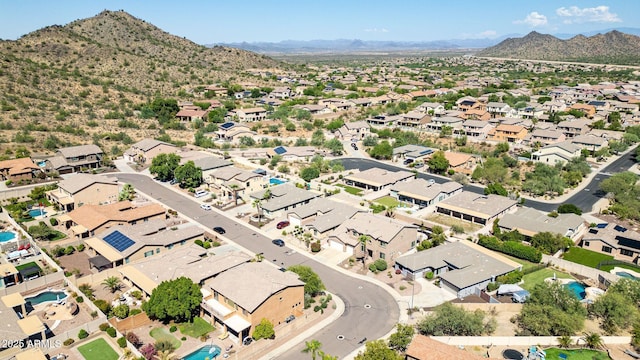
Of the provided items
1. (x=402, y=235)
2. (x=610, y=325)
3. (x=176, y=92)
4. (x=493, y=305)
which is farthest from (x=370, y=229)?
(x=176, y=92)

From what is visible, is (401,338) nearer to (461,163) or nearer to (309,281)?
(309,281)

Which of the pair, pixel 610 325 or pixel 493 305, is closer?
pixel 610 325

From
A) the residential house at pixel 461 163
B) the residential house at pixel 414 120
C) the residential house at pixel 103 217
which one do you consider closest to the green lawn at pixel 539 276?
the residential house at pixel 461 163

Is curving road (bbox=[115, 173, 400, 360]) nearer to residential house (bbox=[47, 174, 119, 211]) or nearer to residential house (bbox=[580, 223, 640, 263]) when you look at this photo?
residential house (bbox=[47, 174, 119, 211])

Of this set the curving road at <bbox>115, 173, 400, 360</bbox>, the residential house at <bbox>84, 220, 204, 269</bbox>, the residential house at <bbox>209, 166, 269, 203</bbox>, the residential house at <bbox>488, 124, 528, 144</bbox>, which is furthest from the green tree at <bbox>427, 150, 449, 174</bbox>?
the residential house at <bbox>84, 220, 204, 269</bbox>

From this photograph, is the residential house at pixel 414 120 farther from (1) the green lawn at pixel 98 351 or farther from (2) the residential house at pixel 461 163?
(1) the green lawn at pixel 98 351

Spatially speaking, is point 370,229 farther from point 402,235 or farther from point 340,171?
point 340,171

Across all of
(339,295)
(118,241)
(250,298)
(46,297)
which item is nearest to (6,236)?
(118,241)
